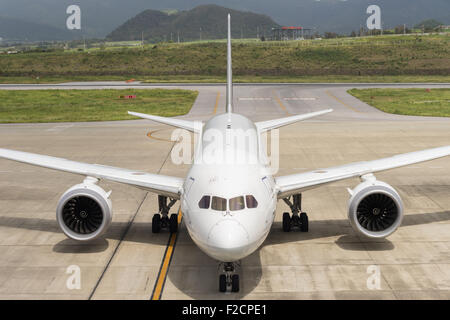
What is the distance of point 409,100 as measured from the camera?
57625mm

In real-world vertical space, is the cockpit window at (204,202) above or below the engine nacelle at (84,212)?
above

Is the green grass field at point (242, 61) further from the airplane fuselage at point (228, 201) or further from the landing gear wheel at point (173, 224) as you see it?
the airplane fuselage at point (228, 201)

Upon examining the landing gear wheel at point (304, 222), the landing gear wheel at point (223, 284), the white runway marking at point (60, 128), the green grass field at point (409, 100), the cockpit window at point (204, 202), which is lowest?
the landing gear wheel at point (223, 284)

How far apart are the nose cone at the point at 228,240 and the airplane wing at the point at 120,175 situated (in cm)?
352

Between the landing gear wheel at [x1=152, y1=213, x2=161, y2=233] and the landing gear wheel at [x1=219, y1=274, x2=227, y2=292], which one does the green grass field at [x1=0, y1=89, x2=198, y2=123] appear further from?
the landing gear wheel at [x1=219, y1=274, x2=227, y2=292]

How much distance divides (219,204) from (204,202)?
46 centimetres

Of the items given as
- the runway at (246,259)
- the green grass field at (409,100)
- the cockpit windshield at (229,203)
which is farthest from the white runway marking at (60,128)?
the cockpit windshield at (229,203)

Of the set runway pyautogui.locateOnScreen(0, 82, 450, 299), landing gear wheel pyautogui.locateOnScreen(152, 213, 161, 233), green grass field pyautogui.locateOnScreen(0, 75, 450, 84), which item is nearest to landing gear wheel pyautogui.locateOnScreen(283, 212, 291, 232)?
runway pyautogui.locateOnScreen(0, 82, 450, 299)

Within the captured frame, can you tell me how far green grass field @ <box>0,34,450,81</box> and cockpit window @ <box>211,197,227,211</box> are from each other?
93274 millimetres

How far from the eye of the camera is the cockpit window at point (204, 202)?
12.9 metres

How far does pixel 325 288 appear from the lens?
44.4 ft

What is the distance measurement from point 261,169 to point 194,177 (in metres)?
1.94
